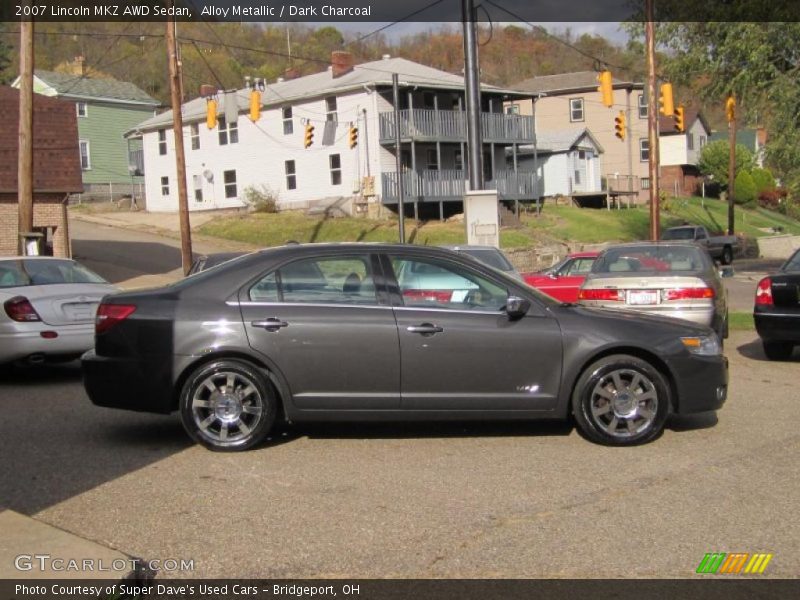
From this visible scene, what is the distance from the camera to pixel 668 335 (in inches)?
298

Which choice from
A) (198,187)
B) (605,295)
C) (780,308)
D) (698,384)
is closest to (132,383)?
(698,384)

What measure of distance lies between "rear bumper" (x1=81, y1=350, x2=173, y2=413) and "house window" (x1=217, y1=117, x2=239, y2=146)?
4355 centimetres

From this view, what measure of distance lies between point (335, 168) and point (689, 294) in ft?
114

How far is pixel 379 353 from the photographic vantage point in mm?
7367

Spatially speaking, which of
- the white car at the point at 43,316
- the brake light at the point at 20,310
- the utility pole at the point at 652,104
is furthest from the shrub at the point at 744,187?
the brake light at the point at 20,310

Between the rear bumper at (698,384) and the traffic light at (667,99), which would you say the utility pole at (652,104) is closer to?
the traffic light at (667,99)

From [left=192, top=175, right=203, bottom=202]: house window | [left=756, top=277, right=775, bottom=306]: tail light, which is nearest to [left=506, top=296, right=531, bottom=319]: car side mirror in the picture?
[left=756, top=277, right=775, bottom=306]: tail light

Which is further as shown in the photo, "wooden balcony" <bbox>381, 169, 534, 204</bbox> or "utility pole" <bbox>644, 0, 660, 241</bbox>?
"wooden balcony" <bbox>381, 169, 534, 204</bbox>

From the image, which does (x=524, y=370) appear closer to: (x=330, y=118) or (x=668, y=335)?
(x=668, y=335)

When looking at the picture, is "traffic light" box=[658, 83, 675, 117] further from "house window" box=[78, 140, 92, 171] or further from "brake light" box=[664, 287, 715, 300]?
"house window" box=[78, 140, 92, 171]

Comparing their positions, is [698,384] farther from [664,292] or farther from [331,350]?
[664,292]

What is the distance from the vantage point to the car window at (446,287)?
7547 millimetres

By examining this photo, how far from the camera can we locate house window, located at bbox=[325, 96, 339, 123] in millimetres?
44969

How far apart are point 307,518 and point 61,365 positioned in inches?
327
